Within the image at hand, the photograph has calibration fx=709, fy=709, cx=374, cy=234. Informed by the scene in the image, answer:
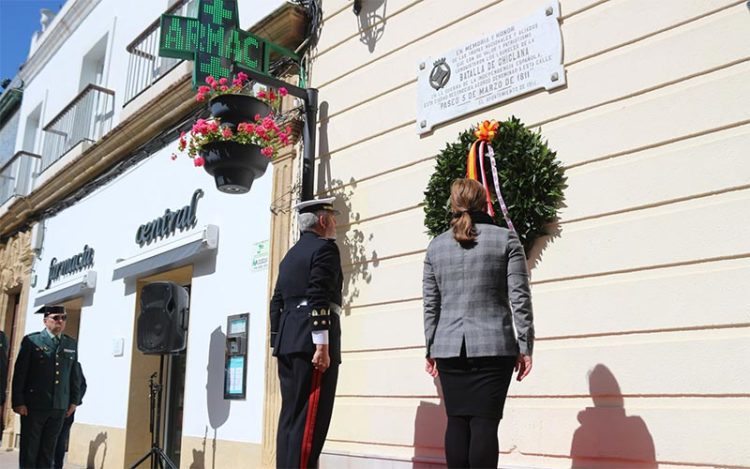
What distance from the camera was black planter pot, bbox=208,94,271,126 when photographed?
5.95m

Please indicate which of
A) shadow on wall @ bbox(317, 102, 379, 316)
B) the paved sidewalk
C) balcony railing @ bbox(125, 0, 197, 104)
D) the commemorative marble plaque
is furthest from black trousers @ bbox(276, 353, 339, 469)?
the paved sidewalk

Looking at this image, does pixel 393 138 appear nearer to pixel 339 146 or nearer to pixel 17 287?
pixel 339 146

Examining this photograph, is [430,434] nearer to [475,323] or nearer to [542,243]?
[542,243]

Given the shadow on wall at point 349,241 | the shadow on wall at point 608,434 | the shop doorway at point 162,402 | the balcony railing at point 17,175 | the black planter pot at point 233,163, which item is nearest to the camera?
the shadow on wall at point 608,434

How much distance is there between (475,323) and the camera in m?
3.25

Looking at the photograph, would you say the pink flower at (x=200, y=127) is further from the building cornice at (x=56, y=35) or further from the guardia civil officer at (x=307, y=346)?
the building cornice at (x=56, y=35)

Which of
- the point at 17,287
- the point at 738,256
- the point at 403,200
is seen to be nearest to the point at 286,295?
the point at 403,200

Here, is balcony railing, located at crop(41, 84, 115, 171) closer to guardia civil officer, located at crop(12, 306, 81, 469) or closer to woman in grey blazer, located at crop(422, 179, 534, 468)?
guardia civil officer, located at crop(12, 306, 81, 469)

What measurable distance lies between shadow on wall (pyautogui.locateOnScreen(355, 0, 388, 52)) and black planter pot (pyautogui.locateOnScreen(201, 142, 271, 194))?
4.24ft

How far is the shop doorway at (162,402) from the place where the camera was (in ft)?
26.6

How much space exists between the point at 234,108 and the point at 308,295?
258 centimetres

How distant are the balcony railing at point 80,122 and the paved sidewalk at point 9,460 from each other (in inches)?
180

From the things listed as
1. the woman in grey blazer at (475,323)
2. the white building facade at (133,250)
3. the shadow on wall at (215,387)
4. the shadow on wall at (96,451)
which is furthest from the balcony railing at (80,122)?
the woman in grey blazer at (475,323)

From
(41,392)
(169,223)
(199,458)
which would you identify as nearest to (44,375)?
(41,392)
